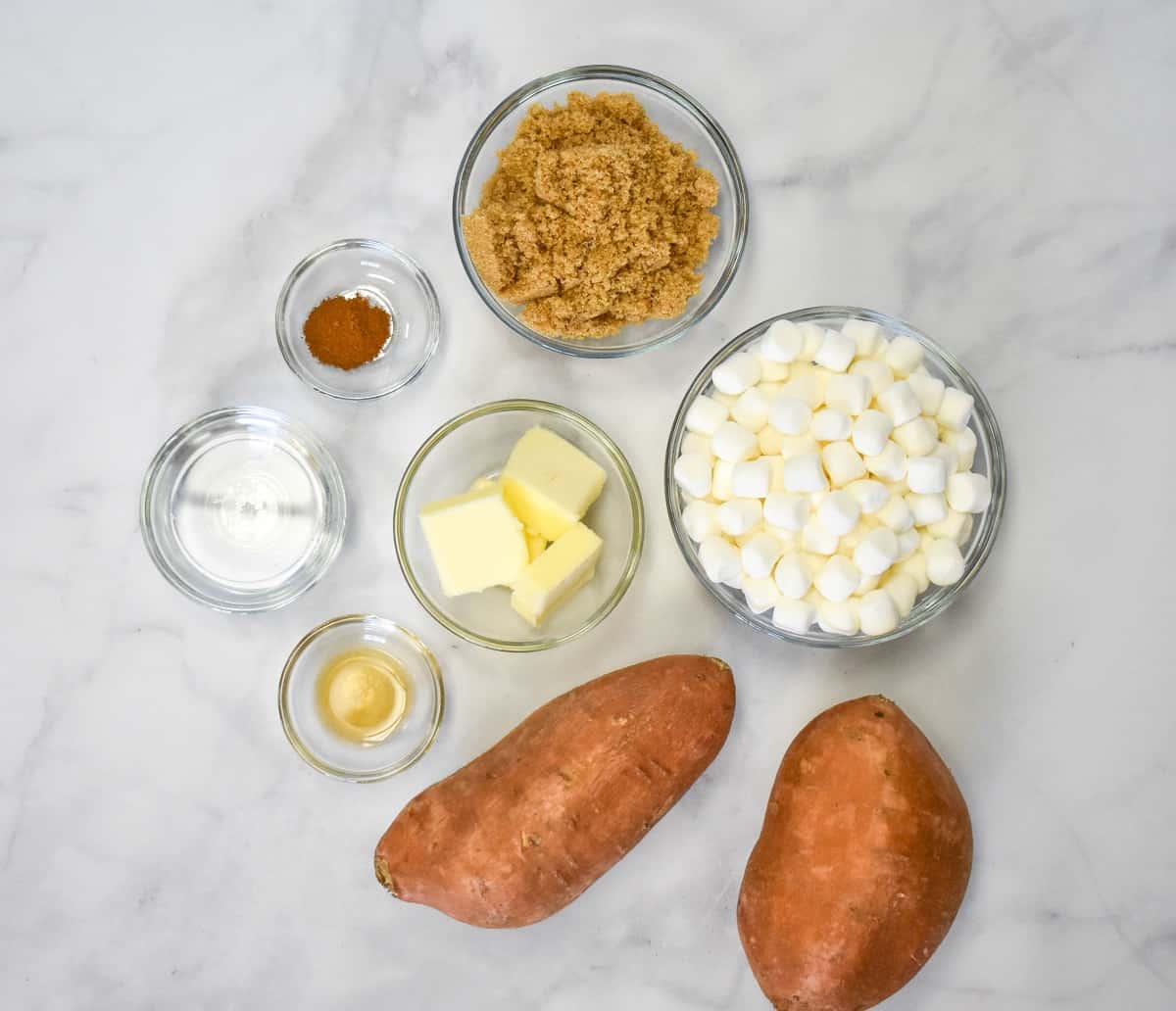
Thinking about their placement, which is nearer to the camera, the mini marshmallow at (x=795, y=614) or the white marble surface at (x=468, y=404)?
the mini marshmallow at (x=795, y=614)

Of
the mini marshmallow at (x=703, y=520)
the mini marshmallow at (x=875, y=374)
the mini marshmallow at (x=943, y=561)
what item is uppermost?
the mini marshmallow at (x=875, y=374)

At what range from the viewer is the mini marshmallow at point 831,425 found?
115 cm

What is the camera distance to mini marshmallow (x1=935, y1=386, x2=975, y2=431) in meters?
1.19

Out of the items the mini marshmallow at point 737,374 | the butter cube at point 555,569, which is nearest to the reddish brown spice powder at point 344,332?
the butter cube at point 555,569

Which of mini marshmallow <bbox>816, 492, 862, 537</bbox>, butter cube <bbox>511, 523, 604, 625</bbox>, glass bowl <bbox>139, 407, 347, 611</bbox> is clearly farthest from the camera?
glass bowl <bbox>139, 407, 347, 611</bbox>

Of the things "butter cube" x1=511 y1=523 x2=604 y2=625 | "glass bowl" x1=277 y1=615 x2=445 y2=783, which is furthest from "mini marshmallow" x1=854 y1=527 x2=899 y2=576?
"glass bowl" x1=277 y1=615 x2=445 y2=783

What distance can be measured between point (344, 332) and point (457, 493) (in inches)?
10.6

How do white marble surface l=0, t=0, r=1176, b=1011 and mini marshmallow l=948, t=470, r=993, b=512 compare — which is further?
white marble surface l=0, t=0, r=1176, b=1011

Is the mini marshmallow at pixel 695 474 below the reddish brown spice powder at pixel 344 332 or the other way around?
below

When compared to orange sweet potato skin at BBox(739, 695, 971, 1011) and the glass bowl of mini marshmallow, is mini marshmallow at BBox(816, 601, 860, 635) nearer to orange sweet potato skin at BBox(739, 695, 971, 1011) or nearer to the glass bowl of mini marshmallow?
the glass bowl of mini marshmallow

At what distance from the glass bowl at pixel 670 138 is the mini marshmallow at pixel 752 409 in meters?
0.18

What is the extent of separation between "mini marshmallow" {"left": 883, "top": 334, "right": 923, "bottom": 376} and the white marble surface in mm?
201

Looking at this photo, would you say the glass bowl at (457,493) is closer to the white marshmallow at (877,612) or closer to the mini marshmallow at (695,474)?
the mini marshmallow at (695,474)

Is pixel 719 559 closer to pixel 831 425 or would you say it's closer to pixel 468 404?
pixel 831 425
